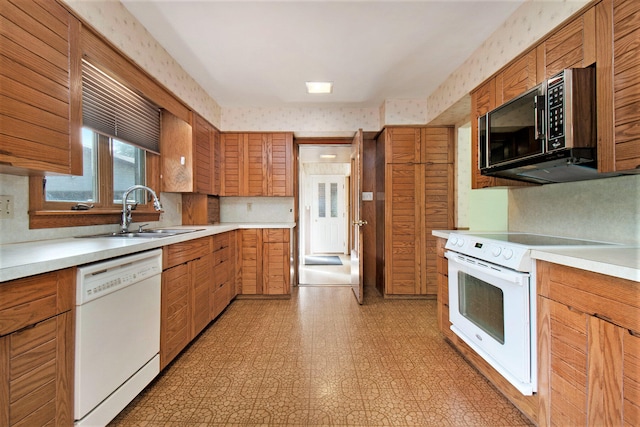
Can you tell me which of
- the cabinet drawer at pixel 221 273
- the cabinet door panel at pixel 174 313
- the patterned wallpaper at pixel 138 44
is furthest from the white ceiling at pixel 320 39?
the cabinet drawer at pixel 221 273

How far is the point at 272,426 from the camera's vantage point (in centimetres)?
133

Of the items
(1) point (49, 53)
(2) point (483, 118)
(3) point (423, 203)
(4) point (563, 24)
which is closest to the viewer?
(1) point (49, 53)

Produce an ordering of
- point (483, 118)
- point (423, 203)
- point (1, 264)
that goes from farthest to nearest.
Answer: point (423, 203), point (483, 118), point (1, 264)

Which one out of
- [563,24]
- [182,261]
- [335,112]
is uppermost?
[335,112]

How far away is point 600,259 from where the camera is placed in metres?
1.00

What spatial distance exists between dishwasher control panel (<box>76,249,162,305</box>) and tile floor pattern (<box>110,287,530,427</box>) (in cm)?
73

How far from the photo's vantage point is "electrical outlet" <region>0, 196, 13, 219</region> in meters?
1.31

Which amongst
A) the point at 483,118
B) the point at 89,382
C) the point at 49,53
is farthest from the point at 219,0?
the point at 89,382

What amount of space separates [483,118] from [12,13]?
258cm

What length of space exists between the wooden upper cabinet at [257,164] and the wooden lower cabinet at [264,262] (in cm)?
60

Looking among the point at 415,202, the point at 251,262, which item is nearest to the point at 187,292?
the point at 251,262

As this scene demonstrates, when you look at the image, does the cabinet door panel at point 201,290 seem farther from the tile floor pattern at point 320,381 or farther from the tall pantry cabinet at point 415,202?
the tall pantry cabinet at point 415,202

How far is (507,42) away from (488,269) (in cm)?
165

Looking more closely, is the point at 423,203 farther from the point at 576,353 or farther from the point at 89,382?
the point at 89,382
